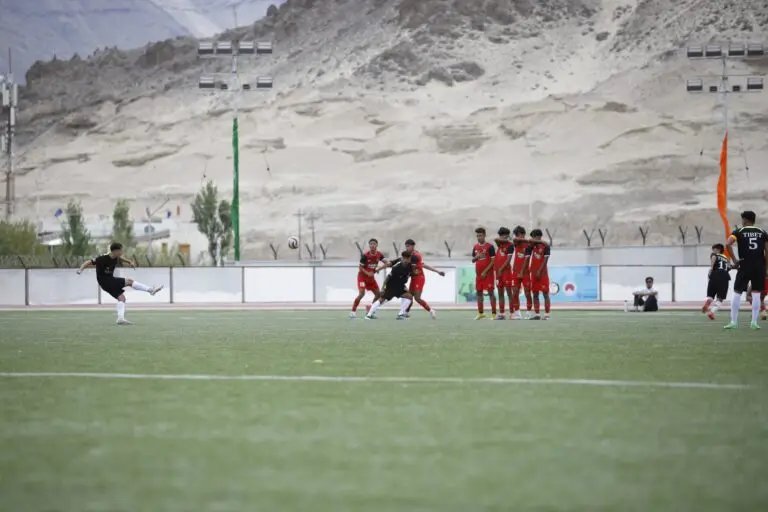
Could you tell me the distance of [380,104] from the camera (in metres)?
180

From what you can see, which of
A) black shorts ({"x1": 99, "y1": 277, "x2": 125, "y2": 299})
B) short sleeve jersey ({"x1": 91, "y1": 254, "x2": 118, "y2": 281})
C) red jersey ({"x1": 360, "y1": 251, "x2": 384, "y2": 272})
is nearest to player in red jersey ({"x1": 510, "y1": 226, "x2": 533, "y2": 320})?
red jersey ({"x1": 360, "y1": 251, "x2": 384, "y2": 272})

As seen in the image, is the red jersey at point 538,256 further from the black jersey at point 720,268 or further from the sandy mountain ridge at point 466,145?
the sandy mountain ridge at point 466,145

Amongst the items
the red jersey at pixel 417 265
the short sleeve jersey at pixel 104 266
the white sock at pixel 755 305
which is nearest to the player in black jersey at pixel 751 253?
the white sock at pixel 755 305

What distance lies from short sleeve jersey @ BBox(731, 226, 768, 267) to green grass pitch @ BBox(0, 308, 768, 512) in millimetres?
4697

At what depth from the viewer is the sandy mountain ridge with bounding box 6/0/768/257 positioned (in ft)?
430

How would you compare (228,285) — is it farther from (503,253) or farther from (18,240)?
(18,240)

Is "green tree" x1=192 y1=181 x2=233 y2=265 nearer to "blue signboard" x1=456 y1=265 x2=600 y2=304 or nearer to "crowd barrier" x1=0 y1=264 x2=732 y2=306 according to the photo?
"crowd barrier" x1=0 y1=264 x2=732 y2=306

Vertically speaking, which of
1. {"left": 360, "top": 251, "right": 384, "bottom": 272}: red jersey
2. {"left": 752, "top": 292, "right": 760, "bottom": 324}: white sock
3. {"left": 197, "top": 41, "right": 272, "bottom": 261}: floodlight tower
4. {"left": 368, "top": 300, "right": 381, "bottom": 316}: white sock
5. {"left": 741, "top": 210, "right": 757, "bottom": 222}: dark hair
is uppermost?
{"left": 197, "top": 41, "right": 272, "bottom": 261}: floodlight tower

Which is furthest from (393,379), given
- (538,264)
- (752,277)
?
(538,264)

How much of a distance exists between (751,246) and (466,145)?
5497 inches

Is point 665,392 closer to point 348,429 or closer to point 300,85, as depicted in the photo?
point 348,429

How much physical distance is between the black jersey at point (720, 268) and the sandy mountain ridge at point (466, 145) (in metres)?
89.0

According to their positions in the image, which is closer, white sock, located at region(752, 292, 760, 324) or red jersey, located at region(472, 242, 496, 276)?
white sock, located at region(752, 292, 760, 324)

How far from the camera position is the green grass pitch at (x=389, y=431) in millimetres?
6293
